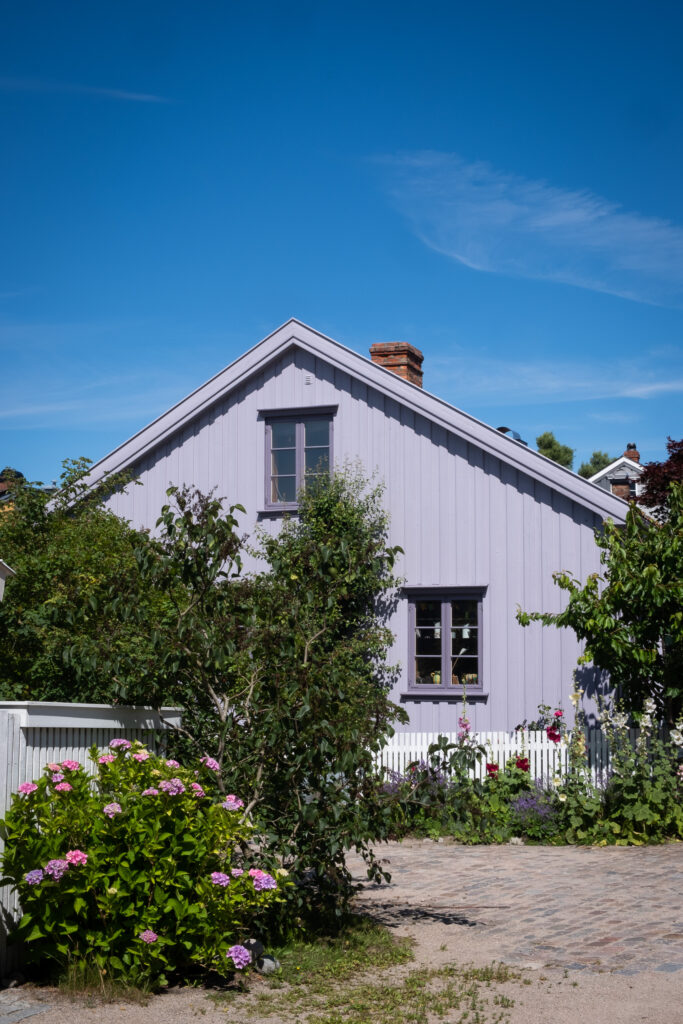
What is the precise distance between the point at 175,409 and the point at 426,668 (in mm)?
6242

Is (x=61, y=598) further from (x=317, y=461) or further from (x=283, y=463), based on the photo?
(x=283, y=463)

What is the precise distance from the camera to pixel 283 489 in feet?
62.4

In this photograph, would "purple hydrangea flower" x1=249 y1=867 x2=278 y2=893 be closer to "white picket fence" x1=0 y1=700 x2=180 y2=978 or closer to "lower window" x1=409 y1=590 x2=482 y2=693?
"white picket fence" x1=0 y1=700 x2=180 y2=978

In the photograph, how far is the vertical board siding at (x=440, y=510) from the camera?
16.9 m

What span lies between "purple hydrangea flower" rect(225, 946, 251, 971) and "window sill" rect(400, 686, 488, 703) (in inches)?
416

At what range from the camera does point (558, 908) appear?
948cm

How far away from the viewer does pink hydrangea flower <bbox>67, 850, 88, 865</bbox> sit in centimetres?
646

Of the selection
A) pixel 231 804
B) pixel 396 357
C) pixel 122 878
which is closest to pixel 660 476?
pixel 396 357

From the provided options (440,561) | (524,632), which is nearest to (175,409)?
(440,561)

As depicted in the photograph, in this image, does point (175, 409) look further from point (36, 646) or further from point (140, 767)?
point (140, 767)

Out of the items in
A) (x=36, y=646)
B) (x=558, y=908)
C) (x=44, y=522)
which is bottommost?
(x=558, y=908)

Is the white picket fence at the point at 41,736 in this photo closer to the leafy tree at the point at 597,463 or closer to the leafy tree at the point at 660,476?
the leafy tree at the point at 660,476

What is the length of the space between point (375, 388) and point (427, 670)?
182 inches

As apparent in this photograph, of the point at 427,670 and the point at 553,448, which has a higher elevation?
the point at 553,448
